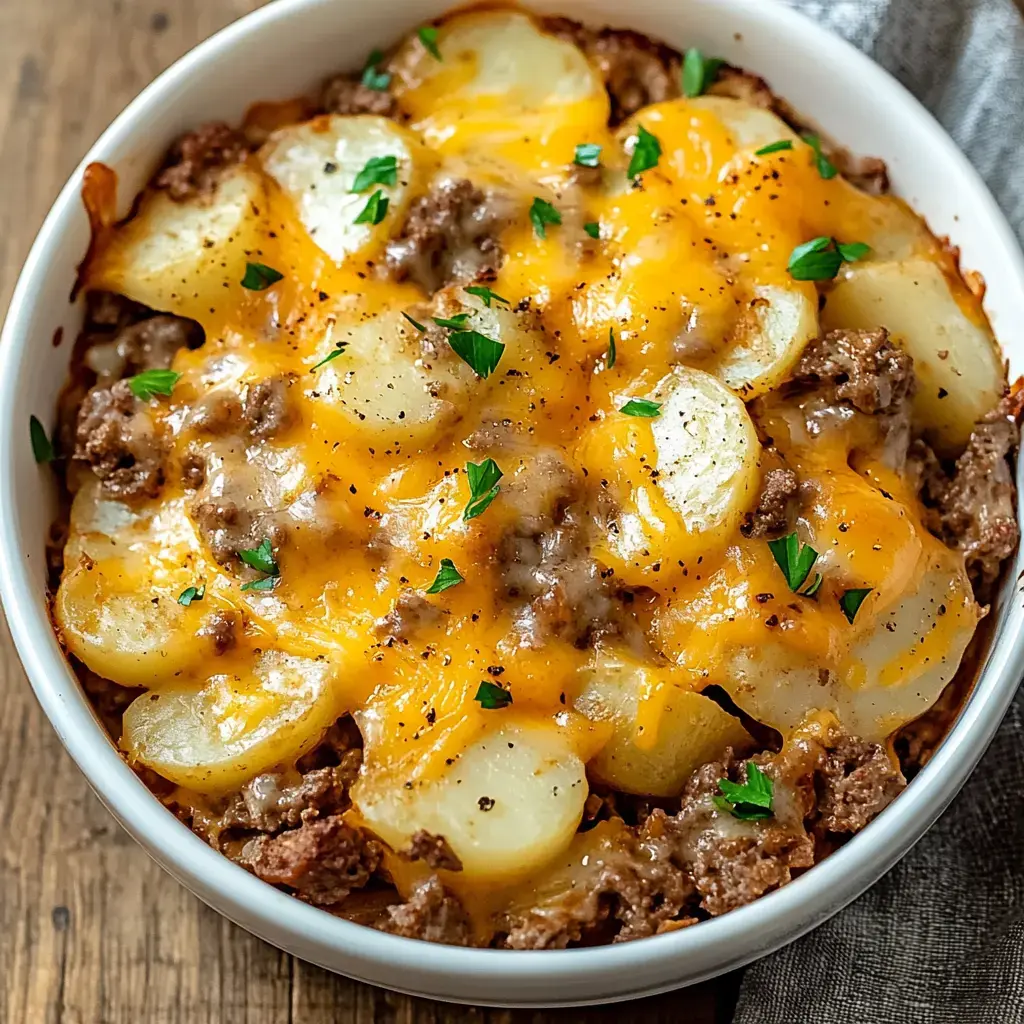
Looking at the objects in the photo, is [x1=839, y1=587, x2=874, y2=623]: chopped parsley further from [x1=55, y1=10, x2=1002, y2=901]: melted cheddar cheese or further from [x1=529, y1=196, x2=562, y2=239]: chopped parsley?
[x1=529, y1=196, x2=562, y2=239]: chopped parsley

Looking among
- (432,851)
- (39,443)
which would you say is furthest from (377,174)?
(432,851)

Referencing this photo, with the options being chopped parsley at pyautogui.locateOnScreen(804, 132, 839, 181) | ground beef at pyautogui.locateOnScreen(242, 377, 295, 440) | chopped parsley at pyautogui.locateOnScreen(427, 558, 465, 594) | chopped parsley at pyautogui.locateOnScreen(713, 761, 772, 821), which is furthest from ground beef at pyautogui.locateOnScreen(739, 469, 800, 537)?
ground beef at pyautogui.locateOnScreen(242, 377, 295, 440)

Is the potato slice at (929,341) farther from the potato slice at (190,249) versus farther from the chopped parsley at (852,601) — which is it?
the potato slice at (190,249)

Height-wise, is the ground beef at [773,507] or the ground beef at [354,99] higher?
the ground beef at [354,99]

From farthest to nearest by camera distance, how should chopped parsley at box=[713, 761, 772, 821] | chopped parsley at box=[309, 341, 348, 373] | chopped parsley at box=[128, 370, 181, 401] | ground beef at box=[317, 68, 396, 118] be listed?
ground beef at box=[317, 68, 396, 118], chopped parsley at box=[128, 370, 181, 401], chopped parsley at box=[309, 341, 348, 373], chopped parsley at box=[713, 761, 772, 821]

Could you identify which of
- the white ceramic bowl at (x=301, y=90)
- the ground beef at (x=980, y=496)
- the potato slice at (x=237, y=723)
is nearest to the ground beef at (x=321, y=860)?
the white ceramic bowl at (x=301, y=90)
